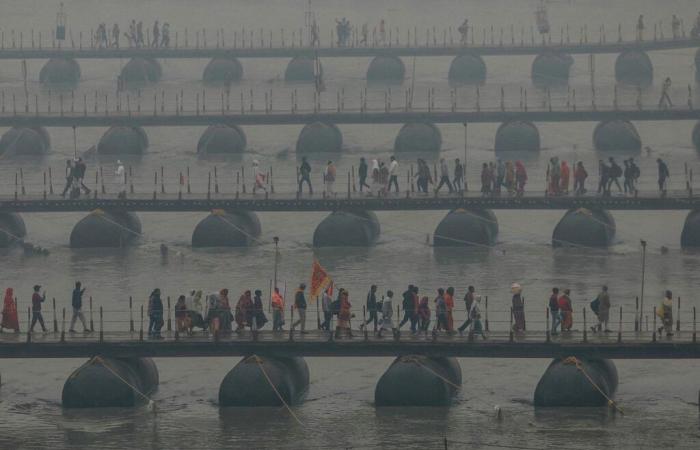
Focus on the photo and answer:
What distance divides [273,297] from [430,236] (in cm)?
2503

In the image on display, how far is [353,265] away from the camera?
7725 centimetres

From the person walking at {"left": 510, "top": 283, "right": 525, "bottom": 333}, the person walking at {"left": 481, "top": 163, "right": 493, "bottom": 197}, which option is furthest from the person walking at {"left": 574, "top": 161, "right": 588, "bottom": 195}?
the person walking at {"left": 510, "top": 283, "right": 525, "bottom": 333}

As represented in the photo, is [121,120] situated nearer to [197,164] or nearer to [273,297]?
[197,164]

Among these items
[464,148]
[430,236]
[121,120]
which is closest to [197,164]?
[121,120]

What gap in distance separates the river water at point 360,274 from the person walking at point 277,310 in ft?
7.25

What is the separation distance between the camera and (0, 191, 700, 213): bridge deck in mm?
78062

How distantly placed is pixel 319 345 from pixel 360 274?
1954 cm

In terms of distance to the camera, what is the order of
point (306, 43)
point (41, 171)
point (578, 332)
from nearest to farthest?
1. point (578, 332)
2. point (41, 171)
3. point (306, 43)

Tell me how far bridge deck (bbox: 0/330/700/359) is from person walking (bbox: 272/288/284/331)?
0.40 m

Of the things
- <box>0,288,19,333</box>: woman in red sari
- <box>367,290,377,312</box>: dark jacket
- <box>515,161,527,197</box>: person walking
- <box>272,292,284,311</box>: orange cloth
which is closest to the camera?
<box>367,290,377,312</box>: dark jacket

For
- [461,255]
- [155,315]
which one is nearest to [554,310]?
[155,315]

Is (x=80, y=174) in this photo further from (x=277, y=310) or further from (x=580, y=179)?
(x=277, y=310)

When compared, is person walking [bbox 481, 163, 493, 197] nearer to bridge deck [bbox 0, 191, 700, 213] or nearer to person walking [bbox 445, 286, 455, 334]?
bridge deck [bbox 0, 191, 700, 213]

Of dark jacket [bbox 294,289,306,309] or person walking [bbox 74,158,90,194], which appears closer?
dark jacket [bbox 294,289,306,309]
